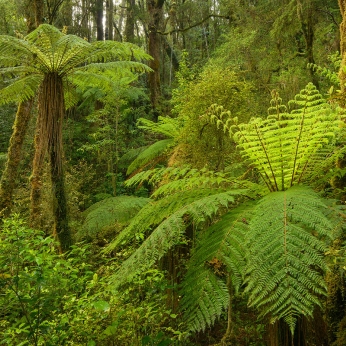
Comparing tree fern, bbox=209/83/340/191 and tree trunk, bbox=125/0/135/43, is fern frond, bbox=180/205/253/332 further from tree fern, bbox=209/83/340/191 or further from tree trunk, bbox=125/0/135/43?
tree trunk, bbox=125/0/135/43

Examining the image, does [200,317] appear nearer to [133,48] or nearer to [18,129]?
[133,48]

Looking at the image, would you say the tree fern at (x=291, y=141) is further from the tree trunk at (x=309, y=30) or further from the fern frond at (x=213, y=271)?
the tree trunk at (x=309, y=30)

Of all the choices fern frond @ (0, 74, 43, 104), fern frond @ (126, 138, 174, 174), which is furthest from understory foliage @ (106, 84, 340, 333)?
fern frond @ (0, 74, 43, 104)

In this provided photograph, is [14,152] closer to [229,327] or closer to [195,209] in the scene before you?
[229,327]

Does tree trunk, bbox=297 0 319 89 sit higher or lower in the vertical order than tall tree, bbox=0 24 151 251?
higher

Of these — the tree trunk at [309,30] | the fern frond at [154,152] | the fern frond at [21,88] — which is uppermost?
the tree trunk at [309,30]

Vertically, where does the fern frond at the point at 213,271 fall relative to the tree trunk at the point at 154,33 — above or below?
below

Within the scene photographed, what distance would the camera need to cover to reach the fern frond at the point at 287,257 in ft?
4.12

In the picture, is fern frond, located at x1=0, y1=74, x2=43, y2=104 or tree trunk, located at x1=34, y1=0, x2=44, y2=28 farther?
tree trunk, located at x1=34, y1=0, x2=44, y2=28

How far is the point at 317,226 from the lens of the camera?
1.39m

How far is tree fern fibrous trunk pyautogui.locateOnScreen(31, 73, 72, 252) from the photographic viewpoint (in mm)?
4305

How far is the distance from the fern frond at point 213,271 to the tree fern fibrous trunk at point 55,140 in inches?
121

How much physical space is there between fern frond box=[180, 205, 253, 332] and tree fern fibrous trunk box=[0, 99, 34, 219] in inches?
200

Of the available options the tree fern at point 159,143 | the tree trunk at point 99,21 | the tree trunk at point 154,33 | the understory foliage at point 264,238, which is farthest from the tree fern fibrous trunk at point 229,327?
the tree trunk at point 99,21
